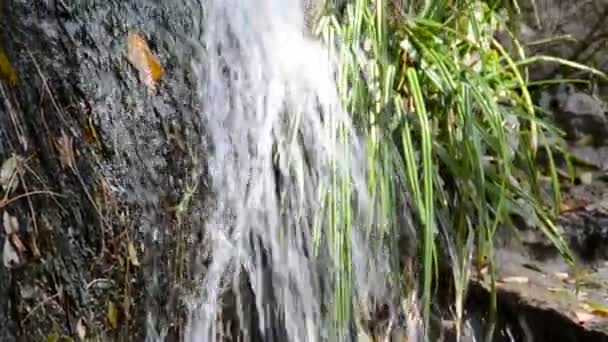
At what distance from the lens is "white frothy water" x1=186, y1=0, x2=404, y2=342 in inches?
79.7

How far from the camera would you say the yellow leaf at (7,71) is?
1.58m

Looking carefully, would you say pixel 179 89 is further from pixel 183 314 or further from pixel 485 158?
pixel 485 158

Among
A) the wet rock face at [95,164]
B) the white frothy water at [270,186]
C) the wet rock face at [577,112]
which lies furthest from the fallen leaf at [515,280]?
the wet rock face at [95,164]

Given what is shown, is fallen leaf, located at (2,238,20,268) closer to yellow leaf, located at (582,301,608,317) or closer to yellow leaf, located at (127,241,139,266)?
yellow leaf, located at (127,241,139,266)

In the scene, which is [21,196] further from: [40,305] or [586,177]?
[586,177]

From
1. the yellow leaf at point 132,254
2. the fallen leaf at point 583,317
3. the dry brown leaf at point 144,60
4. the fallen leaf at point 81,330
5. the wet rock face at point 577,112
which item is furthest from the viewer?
the wet rock face at point 577,112

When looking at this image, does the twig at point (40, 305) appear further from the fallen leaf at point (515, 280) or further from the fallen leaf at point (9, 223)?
the fallen leaf at point (515, 280)

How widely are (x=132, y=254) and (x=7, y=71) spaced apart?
1.62ft

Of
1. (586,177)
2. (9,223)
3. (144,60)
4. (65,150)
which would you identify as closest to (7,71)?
(65,150)

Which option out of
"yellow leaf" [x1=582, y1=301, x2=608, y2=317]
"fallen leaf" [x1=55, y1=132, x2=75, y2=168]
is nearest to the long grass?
"yellow leaf" [x1=582, y1=301, x2=608, y2=317]

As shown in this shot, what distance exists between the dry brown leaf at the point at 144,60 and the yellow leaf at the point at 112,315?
0.55m

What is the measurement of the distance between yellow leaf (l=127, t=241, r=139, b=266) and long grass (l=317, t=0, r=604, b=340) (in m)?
0.50

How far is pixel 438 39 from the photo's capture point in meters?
2.47

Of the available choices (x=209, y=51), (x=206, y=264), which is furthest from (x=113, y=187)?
(x=209, y=51)
